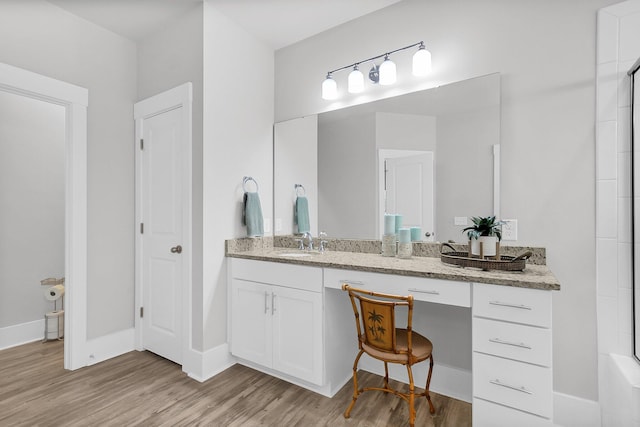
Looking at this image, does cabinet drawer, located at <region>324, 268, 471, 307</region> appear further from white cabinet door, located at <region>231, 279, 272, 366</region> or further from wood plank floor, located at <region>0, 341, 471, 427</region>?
wood plank floor, located at <region>0, 341, 471, 427</region>

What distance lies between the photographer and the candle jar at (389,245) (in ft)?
7.20

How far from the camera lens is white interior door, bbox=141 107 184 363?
251 centimetres

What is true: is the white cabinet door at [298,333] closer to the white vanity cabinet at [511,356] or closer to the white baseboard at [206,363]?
the white baseboard at [206,363]

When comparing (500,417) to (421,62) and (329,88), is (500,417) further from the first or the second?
(329,88)

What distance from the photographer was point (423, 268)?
1.75 m

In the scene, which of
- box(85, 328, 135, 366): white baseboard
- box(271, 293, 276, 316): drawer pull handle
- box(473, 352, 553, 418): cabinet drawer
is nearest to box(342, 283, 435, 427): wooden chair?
box(473, 352, 553, 418): cabinet drawer

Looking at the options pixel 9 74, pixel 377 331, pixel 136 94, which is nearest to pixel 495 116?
pixel 377 331

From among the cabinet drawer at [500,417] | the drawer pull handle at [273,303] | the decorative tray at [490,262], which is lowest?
the cabinet drawer at [500,417]

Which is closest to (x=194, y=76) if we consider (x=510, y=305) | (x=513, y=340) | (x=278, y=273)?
(x=278, y=273)

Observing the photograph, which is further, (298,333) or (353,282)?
(298,333)

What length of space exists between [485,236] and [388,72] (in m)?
1.29

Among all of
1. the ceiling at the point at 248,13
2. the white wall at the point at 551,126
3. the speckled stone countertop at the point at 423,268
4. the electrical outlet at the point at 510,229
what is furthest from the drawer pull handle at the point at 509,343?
the ceiling at the point at 248,13

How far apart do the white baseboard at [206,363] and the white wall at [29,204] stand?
6.04ft

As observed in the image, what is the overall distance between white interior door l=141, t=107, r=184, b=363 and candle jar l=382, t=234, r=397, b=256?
1523mm
